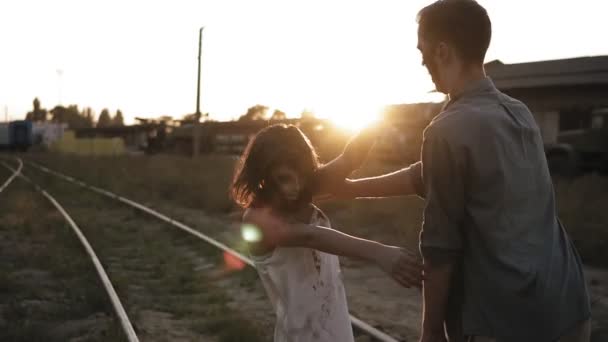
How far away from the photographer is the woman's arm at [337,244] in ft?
5.16

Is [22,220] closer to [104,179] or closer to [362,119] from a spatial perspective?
[362,119]

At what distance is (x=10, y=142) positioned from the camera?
226 feet

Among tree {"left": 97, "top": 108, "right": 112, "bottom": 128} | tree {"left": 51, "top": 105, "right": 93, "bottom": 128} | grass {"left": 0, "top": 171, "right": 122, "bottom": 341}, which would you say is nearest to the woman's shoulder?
grass {"left": 0, "top": 171, "right": 122, "bottom": 341}

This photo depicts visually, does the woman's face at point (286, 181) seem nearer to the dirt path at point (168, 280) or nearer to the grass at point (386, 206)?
the dirt path at point (168, 280)

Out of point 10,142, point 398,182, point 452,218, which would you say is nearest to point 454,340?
point 452,218

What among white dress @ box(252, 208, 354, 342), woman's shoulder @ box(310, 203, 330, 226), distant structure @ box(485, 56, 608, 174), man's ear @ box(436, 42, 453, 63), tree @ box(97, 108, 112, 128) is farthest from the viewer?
tree @ box(97, 108, 112, 128)

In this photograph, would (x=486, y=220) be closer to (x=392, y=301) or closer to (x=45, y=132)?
(x=392, y=301)

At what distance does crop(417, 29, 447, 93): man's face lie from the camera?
5.01 ft

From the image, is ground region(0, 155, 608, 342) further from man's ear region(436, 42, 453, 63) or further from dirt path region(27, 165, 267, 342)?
man's ear region(436, 42, 453, 63)

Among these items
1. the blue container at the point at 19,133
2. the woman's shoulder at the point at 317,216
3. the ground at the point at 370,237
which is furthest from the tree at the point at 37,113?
the woman's shoulder at the point at 317,216


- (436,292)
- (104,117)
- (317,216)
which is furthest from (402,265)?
(104,117)

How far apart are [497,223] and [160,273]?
6567mm

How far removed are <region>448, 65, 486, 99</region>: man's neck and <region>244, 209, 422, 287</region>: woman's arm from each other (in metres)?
0.43

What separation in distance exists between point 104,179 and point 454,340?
75.7ft
